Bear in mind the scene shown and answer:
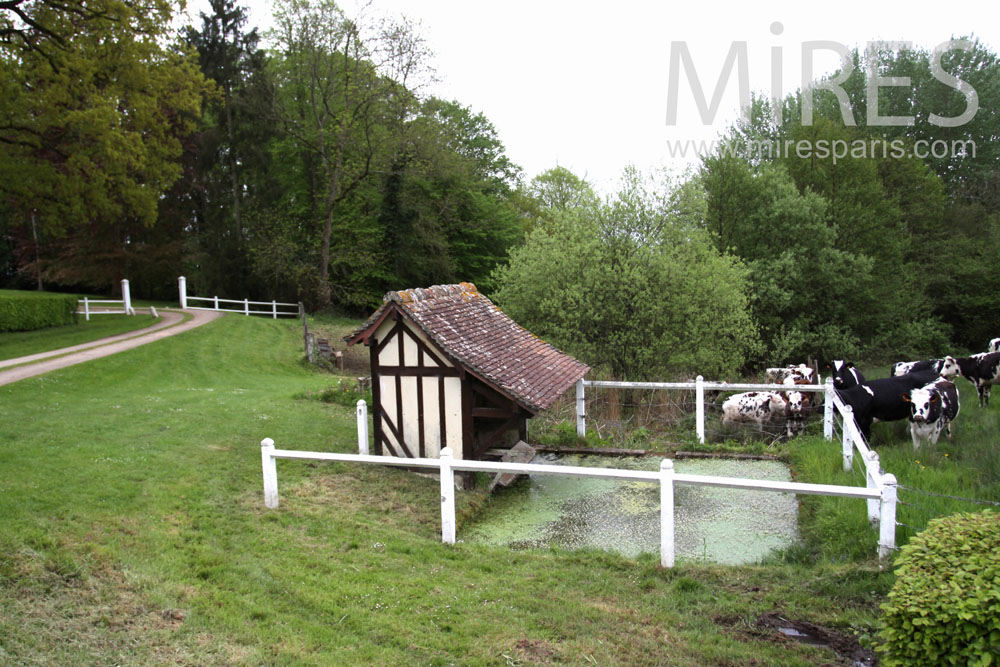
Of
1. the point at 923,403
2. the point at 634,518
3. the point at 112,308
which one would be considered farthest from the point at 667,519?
the point at 112,308

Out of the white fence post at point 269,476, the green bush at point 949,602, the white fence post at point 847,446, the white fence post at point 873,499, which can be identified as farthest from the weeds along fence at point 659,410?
the green bush at point 949,602

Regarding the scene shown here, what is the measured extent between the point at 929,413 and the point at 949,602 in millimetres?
7868

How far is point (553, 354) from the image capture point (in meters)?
13.3

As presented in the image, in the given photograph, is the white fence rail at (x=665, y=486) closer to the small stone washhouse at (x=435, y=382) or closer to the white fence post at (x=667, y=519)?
the white fence post at (x=667, y=519)

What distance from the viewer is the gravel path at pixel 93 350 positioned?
17141 millimetres

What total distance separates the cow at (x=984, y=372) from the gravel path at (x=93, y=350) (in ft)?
74.9

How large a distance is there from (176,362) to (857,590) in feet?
A: 68.0

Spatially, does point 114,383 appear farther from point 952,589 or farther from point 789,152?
point 789,152

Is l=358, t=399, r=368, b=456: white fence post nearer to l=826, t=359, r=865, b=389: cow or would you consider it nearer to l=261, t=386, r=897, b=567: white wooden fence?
l=261, t=386, r=897, b=567: white wooden fence

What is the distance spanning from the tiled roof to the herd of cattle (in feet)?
13.4

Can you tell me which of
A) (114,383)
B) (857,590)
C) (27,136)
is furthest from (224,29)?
(857,590)

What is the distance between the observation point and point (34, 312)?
24.2 meters

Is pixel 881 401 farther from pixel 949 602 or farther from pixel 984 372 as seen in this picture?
pixel 949 602

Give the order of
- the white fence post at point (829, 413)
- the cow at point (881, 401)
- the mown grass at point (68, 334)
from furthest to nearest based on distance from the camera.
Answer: the mown grass at point (68, 334), the white fence post at point (829, 413), the cow at point (881, 401)
